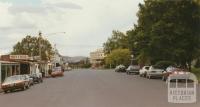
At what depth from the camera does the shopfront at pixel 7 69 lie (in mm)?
65225

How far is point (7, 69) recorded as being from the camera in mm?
71375

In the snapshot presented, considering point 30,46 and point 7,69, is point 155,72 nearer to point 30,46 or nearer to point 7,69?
point 7,69

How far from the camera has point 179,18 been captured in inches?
2395

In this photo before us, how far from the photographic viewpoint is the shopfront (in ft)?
214

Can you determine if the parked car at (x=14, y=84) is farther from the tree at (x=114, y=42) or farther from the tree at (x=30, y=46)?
the tree at (x=114, y=42)

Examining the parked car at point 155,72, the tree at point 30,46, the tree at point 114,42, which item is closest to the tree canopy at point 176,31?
the parked car at point 155,72

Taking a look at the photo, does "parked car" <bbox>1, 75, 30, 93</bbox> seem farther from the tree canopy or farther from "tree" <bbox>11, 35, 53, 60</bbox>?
"tree" <bbox>11, 35, 53, 60</bbox>

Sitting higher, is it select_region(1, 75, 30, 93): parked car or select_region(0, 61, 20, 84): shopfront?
select_region(0, 61, 20, 84): shopfront

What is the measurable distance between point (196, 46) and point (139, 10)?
12.2m

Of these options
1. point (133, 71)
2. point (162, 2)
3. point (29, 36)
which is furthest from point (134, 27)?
point (29, 36)

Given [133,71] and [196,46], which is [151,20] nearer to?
[196,46]

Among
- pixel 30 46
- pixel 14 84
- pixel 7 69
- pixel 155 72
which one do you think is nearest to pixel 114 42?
pixel 30 46

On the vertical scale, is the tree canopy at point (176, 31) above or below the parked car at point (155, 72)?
above

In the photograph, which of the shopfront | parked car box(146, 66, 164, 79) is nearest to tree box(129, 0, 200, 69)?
parked car box(146, 66, 164, 79)
